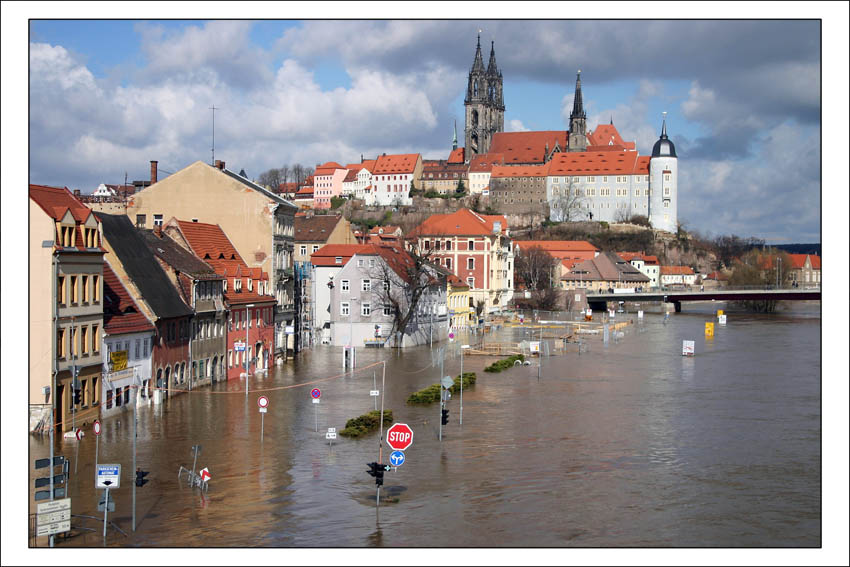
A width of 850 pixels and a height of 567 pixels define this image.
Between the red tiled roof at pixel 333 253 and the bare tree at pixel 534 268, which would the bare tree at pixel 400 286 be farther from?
the bare tree at pixel 534 268

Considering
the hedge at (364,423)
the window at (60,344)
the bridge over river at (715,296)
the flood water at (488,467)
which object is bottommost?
the flood water at (488,467)

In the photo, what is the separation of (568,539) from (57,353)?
18046 mm

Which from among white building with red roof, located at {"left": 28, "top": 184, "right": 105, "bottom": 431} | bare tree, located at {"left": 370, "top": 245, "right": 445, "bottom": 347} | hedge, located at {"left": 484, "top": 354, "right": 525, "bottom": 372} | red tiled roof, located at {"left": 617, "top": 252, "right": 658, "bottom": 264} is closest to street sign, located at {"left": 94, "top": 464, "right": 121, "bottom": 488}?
white building with red roof, located at {"left": 28, "top": 184, "right": 105, "bottom": 431}

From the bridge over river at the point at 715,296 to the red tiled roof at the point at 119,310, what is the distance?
98858 millimetres

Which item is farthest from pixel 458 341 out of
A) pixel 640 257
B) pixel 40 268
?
pixel 640 257

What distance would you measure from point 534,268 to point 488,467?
12231 centimetres

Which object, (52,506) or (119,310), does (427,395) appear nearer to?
(119,310)

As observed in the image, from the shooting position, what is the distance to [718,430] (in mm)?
41906

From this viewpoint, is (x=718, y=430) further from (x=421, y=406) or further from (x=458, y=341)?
(x=458, y=341)

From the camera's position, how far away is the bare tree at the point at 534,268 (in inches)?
5969

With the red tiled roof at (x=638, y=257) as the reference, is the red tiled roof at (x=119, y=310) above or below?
below

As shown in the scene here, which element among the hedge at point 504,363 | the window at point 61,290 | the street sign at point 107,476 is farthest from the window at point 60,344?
the hedge at point 504,363

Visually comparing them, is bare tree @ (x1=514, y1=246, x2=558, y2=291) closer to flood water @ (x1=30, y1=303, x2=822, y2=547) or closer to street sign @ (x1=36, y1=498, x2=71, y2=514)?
flood water @ (x1=30, y1=303, x2=822, y2=547)

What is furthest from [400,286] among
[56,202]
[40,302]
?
[40,302]
